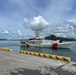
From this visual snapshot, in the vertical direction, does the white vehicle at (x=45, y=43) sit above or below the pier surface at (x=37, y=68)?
above

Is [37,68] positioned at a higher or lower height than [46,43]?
lower

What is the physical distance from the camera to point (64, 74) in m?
8.01

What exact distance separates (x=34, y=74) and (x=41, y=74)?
1.42 ft

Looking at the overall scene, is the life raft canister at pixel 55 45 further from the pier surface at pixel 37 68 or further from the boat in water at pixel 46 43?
the pier surface at pixel 37 68

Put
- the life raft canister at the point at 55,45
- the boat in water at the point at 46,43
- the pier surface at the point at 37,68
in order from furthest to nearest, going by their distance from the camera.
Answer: the boat in water at the point at 46,43 < the life raft canister at the point at 55,45 < the pier surface at the point at 37,68

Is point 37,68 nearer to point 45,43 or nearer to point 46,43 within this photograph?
point 46,43

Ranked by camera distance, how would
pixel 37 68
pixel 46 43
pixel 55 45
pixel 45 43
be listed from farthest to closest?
pixel 45 43, pixel 46 43, pixel 55 45, pixel 37 68

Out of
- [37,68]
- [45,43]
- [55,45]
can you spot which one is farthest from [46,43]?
[37,68]

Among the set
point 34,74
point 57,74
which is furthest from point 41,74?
point 57,74

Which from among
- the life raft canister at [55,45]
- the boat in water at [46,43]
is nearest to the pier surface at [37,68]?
the life raft canister at [55,45]

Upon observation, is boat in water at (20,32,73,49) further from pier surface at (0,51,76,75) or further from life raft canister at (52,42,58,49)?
pier surface at (0,51,76,75)

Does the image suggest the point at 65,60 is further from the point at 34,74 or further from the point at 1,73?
the point at 1,73

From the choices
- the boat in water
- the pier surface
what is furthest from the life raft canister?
the pier surface

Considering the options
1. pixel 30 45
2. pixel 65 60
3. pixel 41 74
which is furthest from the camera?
pixel 30 45
